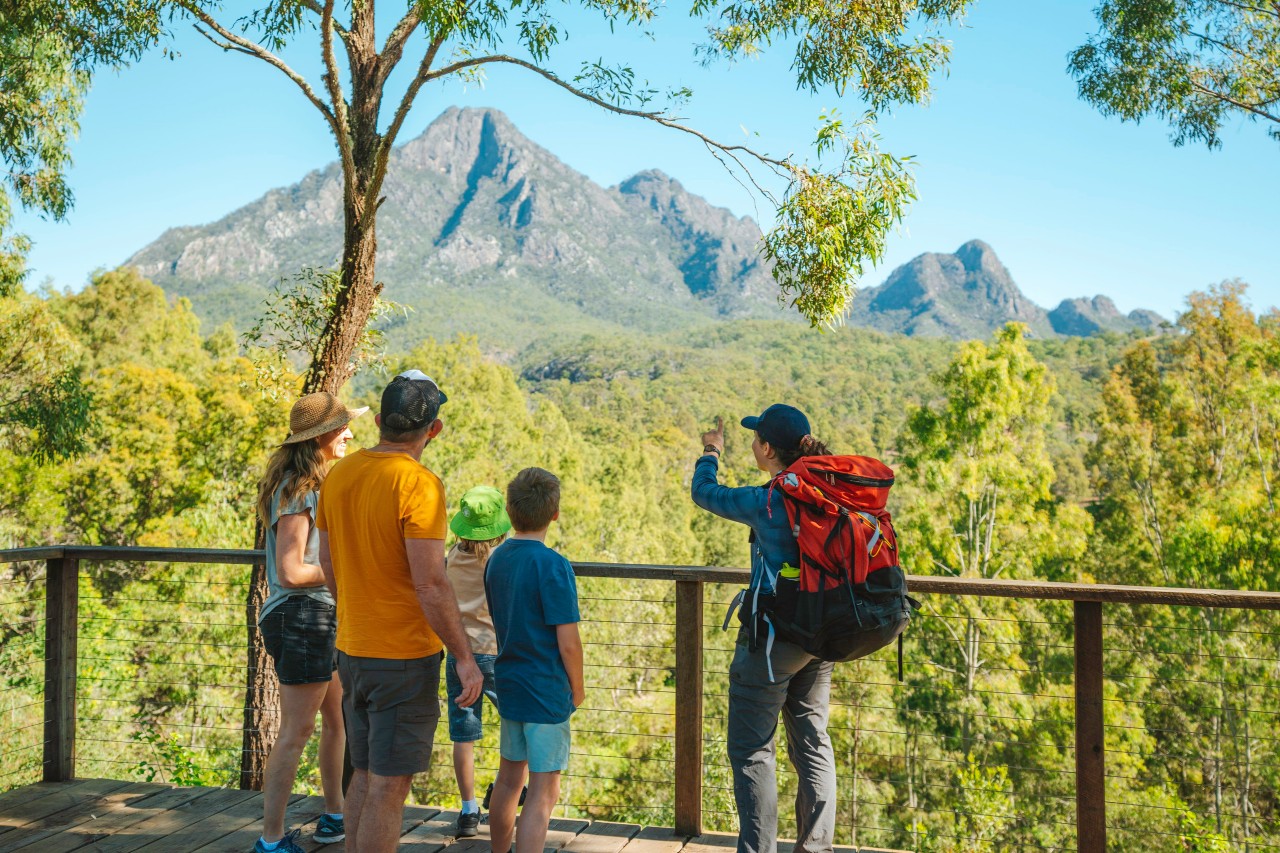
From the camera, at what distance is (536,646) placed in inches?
106

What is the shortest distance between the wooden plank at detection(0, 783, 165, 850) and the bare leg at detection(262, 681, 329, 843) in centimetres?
105

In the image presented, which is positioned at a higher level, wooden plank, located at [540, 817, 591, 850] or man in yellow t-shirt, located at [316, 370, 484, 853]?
man in yellow t-shirt, located at [316, 370, 484, 853]

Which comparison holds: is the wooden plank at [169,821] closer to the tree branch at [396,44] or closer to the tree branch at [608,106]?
the tree branch at [396,44]

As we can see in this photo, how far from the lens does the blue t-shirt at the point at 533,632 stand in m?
2.67

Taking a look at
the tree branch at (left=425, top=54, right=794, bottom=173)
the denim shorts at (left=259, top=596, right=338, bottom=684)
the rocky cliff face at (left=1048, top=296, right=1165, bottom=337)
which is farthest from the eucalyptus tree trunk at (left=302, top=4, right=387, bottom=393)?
the rocky cliff face at (left=1048, top=296, right=1165, bottom=337)

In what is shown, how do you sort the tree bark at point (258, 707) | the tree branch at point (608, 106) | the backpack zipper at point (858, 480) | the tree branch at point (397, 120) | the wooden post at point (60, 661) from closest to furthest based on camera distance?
the backpack zipper at point (858, 480) → the wooden post at point (60, 661) → the tree bark at point (258, 707) → the tree branch at point (397, 120) → the tree branch at point (608, 106)

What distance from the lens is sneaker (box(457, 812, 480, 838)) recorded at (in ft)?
11.3

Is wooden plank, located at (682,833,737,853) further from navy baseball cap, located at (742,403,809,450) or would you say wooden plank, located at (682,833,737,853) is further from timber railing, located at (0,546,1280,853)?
timber railing, located at (0,546,1280,853)

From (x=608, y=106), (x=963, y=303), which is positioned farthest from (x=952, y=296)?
(x=608, y=106)

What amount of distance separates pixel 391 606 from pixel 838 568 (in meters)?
1.22

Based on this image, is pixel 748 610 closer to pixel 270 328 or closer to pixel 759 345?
pixel 270 328

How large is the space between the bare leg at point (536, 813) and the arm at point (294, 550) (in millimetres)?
919

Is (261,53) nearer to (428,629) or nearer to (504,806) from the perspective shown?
(428,629)

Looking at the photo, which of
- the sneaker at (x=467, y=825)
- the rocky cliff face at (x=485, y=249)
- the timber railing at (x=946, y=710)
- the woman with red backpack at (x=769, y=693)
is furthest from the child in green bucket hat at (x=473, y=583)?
the rocky cliff face at (x=485, y=249)
